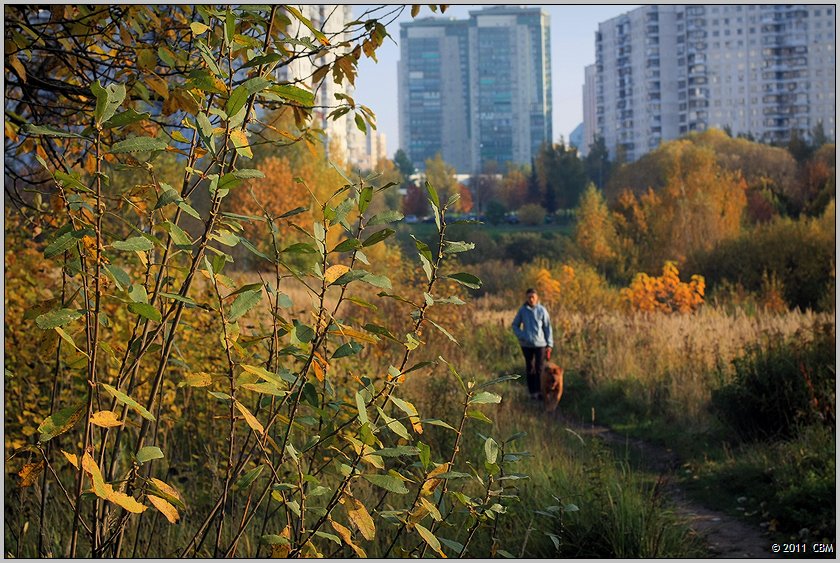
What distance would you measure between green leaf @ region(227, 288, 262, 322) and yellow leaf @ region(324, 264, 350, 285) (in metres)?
0.15

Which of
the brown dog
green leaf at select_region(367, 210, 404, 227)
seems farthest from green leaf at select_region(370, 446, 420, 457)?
the brown dog

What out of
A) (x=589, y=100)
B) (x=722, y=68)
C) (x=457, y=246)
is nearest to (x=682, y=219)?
(x=457, y=246)

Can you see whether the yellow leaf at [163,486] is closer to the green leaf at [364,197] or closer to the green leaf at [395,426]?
the green leaf at [395,426]

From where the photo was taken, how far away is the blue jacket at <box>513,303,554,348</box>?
465 inches

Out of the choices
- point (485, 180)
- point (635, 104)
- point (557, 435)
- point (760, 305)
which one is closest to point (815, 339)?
point (557, 435)

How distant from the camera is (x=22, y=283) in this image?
5.67 metres

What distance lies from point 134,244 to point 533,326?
33.4 ft

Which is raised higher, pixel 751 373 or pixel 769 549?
pixel 751 373

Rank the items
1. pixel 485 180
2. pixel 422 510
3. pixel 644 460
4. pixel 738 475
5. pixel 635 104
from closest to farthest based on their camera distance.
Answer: pixel 422 510 < pixel 738 475 < pixel 644 460 < pixel 485 180 < pixel 635 104

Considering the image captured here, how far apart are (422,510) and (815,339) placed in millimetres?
7815

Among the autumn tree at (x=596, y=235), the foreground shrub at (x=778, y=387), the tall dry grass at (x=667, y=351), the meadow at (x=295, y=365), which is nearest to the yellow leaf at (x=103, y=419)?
the meadow at (x=295, y=365)

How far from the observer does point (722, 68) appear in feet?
318

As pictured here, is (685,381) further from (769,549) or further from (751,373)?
Answer: (769,549)

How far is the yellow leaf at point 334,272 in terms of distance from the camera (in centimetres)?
207
